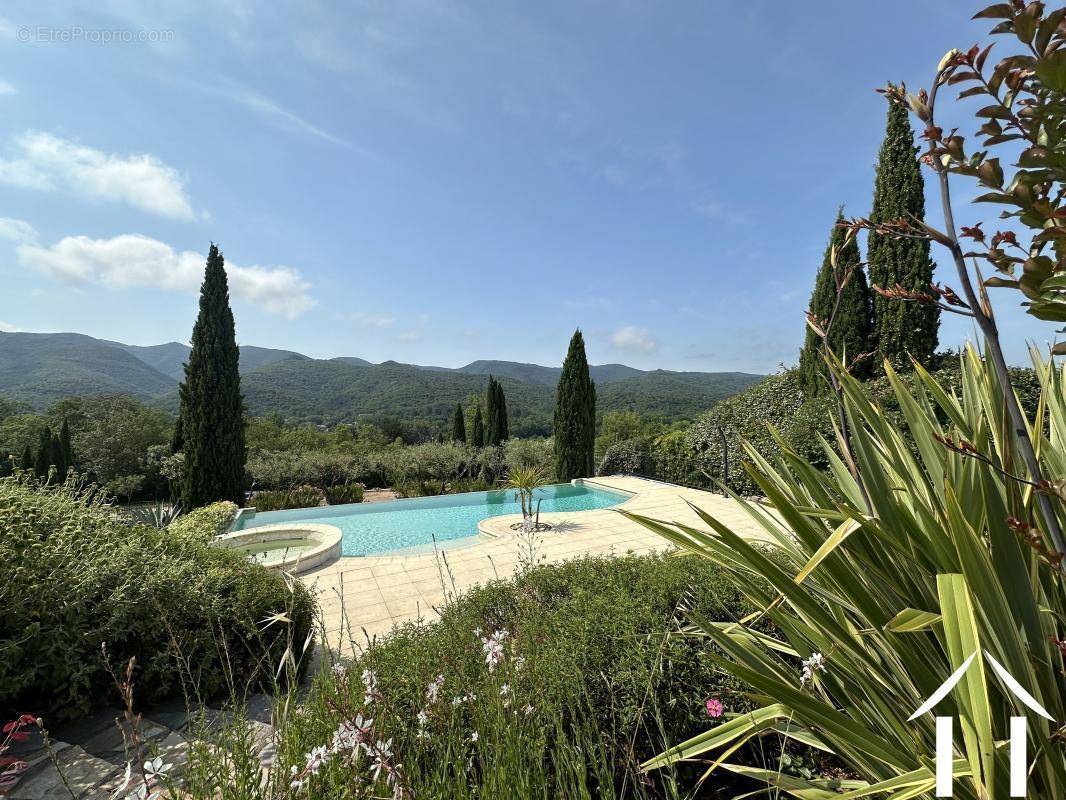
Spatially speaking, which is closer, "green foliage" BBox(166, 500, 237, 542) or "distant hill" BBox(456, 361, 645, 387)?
"green foliage" BBox(166, 500, 237, 542)

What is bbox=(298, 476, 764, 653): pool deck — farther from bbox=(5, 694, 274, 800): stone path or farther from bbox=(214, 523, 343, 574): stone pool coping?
bbox=(5, 694, 274, 800): stone path

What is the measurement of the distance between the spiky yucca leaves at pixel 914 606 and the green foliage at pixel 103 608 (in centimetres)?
204

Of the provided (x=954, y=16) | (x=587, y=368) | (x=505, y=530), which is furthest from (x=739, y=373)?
(x=954, y=16)

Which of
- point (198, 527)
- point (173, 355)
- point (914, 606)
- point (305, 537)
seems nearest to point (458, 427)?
point (305, 537)

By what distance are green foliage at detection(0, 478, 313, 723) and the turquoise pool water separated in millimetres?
5100

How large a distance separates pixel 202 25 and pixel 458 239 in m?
7.29

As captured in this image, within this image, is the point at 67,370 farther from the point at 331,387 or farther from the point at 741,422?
the point at 741,422

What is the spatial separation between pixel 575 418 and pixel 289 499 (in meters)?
8.38

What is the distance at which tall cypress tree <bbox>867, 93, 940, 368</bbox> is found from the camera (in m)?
8.55

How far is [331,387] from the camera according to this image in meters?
54.5

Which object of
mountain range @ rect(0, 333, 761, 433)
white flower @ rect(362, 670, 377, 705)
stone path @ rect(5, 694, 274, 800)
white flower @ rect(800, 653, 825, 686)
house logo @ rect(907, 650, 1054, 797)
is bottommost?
stone path @ rect(5, 694, 274, 800)

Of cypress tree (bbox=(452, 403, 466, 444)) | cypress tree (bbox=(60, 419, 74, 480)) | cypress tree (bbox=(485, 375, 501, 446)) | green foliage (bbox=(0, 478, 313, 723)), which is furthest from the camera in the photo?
cypress tree (bbox=(452, 403, 466, 444))

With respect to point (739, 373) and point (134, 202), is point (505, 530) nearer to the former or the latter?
point (134, 202)

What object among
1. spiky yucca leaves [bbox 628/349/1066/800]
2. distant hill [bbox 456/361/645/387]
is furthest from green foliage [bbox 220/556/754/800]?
distant hill [bbox 456/361/645/387]
